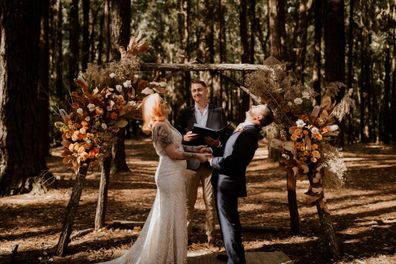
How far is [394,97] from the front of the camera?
26203mm

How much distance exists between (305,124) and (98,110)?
115 inches

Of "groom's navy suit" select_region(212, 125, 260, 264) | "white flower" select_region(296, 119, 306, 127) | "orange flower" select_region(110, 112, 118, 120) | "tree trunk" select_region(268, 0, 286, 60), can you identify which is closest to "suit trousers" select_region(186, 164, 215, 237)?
"groom's navy suit" select_region(212, 125, 260, 264)

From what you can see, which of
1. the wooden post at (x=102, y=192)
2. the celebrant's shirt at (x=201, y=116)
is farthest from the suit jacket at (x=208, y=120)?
the wooden post at (x=102, y=192)

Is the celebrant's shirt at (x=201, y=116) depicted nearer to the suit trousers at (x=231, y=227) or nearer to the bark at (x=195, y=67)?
the bark at (x=195, y=67)

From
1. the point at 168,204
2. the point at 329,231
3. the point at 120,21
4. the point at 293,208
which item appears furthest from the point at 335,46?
the point at 168,204

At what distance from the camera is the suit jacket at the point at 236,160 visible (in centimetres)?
510

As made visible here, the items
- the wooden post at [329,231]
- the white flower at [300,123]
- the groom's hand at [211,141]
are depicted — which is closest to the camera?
the groom's hand at [211,141]

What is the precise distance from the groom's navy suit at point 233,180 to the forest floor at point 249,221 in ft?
4.15

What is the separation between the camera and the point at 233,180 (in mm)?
5277

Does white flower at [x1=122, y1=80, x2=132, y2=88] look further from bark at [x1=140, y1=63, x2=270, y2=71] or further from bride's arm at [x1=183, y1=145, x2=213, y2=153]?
bride's arm at [x1=183, y1=145, x2=213, y2=153]

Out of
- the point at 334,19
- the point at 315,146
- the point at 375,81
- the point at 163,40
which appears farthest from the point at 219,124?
the point at 375,81

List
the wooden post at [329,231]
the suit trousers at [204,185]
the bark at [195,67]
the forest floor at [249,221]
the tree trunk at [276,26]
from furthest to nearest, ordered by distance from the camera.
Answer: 1. the tree trunk at [276,26]
2. the bark at [195,67]
3. the suit trousers at [204,185]
4. the forest floor at [249,221]
5. the wooden post at [329,231]

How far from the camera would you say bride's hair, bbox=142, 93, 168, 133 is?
5.09 meters

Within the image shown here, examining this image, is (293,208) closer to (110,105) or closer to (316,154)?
(316,154)
